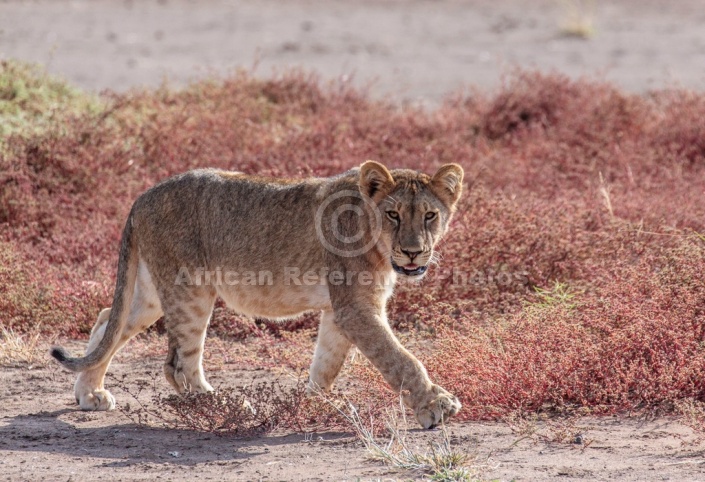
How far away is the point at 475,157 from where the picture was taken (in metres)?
11.4

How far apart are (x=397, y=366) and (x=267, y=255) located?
→ 1.20 metres

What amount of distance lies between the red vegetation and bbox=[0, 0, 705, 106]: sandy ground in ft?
9.19

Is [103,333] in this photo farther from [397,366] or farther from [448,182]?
[448,182]

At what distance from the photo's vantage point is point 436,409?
5.93 m

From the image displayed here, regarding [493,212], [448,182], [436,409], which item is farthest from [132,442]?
[493,212]

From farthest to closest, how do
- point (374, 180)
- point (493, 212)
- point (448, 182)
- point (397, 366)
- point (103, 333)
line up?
point (493, 212), point (103, 333), point (448, 182), point (374, 180), point (397, 366)

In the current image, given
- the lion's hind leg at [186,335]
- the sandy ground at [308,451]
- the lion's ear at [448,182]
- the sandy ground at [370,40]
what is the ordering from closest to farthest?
the sandy ground at [308,451] → the lion's ear at [448,182] → the lion's hind leg at [186,335] → the sandy ground at [370,40]

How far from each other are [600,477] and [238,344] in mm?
3418

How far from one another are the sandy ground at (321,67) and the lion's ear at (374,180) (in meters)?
1.37

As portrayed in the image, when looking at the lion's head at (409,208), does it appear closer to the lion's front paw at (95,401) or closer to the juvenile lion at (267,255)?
the juvenile lion at (267,255)

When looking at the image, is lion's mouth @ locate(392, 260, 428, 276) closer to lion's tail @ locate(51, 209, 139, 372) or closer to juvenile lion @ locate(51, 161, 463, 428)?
juvenile lion @ locate(51, 161, 463, 428)

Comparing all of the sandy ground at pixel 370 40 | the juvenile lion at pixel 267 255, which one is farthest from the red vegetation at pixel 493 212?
the sandy ground at pixel 370 40

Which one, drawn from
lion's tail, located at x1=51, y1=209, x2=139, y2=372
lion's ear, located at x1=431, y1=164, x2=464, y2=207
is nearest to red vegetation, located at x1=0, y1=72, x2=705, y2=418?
lion's ear, located at x1=431, y1=164, x2=464, y2=207

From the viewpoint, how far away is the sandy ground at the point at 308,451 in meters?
5.51
